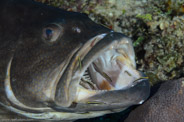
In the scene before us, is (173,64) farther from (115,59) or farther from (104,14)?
(104,14)

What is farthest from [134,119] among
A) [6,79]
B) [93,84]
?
[6,79]

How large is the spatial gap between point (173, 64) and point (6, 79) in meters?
2.49

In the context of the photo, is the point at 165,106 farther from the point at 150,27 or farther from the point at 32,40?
the point at 32,40

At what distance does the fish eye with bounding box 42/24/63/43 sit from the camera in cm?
228

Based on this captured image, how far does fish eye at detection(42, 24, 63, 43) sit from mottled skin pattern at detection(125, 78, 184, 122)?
1.42m

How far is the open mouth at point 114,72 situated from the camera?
7.45 feet

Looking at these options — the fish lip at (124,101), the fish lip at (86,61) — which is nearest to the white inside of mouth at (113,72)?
the fish lip at (124,101)

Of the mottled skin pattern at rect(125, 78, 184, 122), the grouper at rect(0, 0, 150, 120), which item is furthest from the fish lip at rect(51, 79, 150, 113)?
the mottled skin pattern at rect(125, 78, 184, 122)

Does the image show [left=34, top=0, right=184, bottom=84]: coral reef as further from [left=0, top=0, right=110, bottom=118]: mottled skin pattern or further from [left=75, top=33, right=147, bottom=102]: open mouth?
[left=0, top=0, right=110, bottom=118]: mottled skin pattern

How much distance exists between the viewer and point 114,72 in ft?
8.34

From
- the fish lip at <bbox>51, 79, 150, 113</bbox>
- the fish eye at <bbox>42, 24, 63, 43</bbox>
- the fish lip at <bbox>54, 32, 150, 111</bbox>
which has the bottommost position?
the fish lip at <bbox>51, 79, 150, 113</bbox>

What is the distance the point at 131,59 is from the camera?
8.10 ft

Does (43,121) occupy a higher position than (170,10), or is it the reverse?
(170,10)

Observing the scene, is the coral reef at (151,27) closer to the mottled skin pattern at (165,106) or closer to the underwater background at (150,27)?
the underwater background at (150,27)
